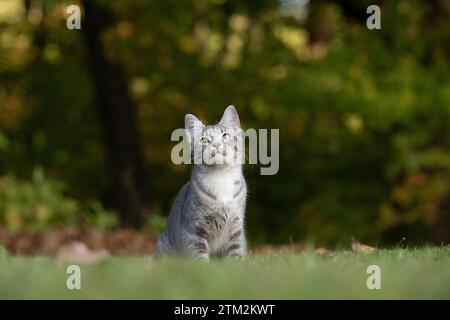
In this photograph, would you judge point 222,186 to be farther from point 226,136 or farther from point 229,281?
point 229,281

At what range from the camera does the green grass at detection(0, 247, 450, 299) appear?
4.59 m

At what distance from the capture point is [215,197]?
686 cm

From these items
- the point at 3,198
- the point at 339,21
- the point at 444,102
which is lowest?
the point at 3,198

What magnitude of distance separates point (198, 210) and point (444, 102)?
7293 millimetres

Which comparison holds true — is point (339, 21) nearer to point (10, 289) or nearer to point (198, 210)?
point (198, 210)

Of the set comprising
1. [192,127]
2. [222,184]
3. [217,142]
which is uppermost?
[192,127]

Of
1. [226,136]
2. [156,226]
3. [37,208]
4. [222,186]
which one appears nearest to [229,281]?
[222,186]

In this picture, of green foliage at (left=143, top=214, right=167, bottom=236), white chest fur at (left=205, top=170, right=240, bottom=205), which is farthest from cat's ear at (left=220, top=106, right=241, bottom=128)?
green foliage at (left=143, top=214, right=167, bottom=236)

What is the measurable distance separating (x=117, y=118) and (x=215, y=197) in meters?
9.60

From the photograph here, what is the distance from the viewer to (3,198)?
48.6 feet

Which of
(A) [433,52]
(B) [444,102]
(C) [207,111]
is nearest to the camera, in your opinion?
(B) [444,102]

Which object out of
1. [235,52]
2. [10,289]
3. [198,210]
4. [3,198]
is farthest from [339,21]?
[10,289]

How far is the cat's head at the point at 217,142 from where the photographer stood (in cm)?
689

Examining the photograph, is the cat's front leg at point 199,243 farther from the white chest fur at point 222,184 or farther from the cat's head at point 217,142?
the cat's head at point 217,142
